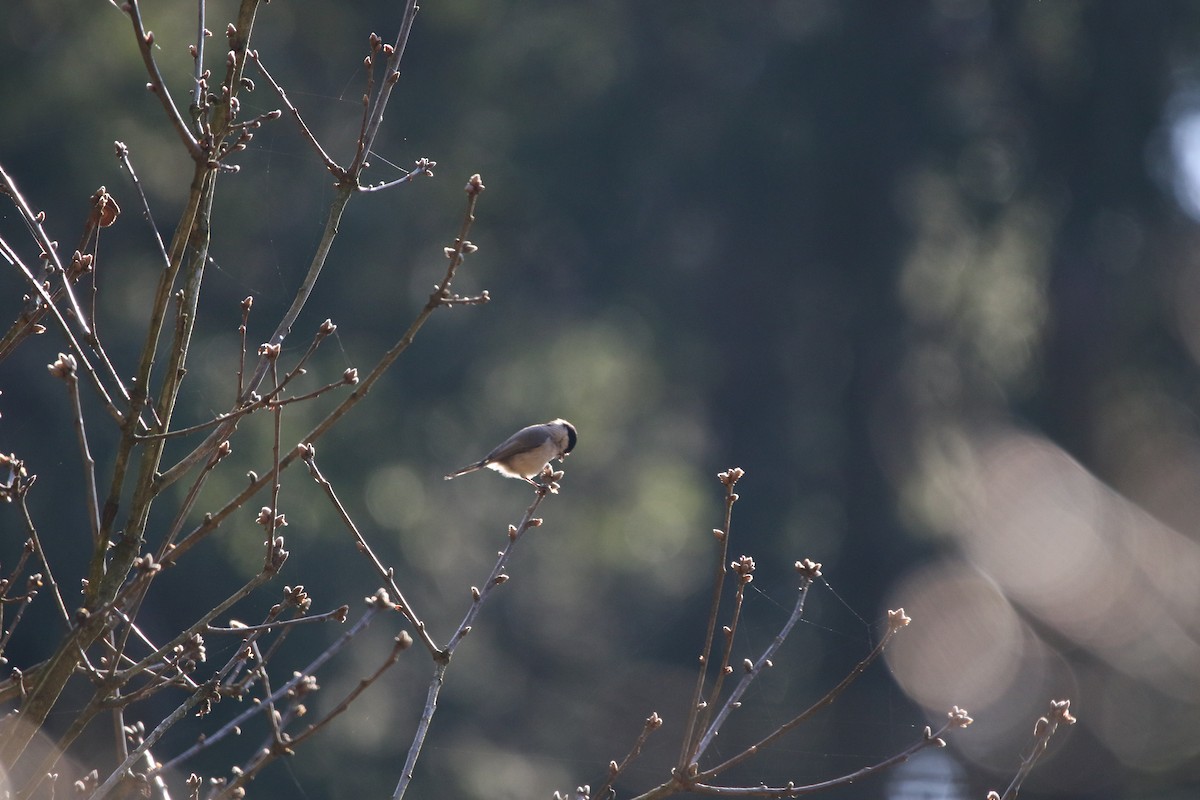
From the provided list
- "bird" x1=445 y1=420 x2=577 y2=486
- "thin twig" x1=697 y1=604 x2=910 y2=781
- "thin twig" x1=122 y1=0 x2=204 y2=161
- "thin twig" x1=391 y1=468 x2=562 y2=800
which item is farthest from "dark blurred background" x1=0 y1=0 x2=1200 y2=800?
"thin twig" x1=122 y1=0 x2=204 y2=161

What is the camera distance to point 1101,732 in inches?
393

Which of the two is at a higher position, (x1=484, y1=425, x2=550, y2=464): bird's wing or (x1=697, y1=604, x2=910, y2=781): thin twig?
(x1=697, y1=604, x2=910, y2=781): thin twig

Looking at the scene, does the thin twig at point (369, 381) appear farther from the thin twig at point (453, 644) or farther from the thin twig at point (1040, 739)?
the thin twig at point (1040, 739)

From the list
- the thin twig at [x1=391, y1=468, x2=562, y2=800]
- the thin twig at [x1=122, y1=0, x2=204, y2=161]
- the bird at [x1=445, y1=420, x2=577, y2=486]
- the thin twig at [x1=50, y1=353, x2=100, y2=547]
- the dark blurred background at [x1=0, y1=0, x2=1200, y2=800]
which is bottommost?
the dark blurred background at [x1=0, y1=0, x2=1200, y2=800]

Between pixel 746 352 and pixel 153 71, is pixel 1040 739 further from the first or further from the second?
pixel 746 352

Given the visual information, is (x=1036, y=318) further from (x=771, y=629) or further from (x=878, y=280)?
(x=771, y=629)

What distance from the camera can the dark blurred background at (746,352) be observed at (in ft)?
30.2

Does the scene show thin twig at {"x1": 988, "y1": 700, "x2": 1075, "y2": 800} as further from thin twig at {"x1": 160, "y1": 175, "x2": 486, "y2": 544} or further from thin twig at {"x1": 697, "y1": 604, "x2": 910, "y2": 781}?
thin twig at {"x1": 160, "y1": 175, "x2": 486, "y2": 544}

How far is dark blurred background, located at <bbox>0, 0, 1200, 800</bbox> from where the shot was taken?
9219 millimetres

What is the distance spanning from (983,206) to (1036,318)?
123 cm

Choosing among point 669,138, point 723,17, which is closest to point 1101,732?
point 669,138

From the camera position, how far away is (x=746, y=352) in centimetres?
1184

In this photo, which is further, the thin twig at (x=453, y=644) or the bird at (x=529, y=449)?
the bird at (x=529, y=449)

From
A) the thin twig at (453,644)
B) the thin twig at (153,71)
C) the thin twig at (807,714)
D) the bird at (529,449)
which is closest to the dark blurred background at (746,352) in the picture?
the bird at (529,449)
